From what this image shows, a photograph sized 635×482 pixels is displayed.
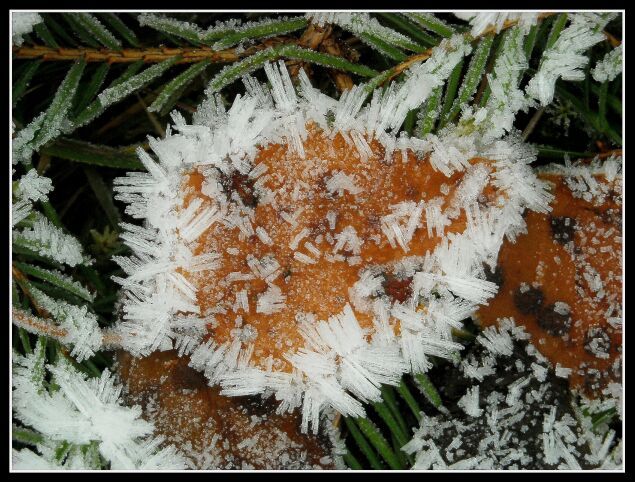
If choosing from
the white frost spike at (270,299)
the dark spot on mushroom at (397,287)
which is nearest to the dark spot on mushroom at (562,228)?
the dark spot on mushroom at (397,287)

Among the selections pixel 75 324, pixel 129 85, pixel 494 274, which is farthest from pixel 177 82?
pixel 494 274

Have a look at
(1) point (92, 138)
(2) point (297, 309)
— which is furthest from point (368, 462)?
(1) point (92, 138)

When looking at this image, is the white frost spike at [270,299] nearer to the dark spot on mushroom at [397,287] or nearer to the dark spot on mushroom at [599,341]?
the dark spot on mushroom at [397,287]

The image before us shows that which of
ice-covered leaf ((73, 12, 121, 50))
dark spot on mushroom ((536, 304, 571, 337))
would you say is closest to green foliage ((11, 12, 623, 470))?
ice-covered leaf ((73, 12, 121, 50))

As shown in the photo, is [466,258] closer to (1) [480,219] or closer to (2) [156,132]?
(1) [480,219]

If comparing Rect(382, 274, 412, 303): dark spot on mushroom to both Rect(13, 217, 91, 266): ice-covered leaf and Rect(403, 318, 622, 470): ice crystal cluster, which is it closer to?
Rect(403, 318, 622, 470): ice crystal cluster

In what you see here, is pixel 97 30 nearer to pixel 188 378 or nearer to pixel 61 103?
pixel 61 103
